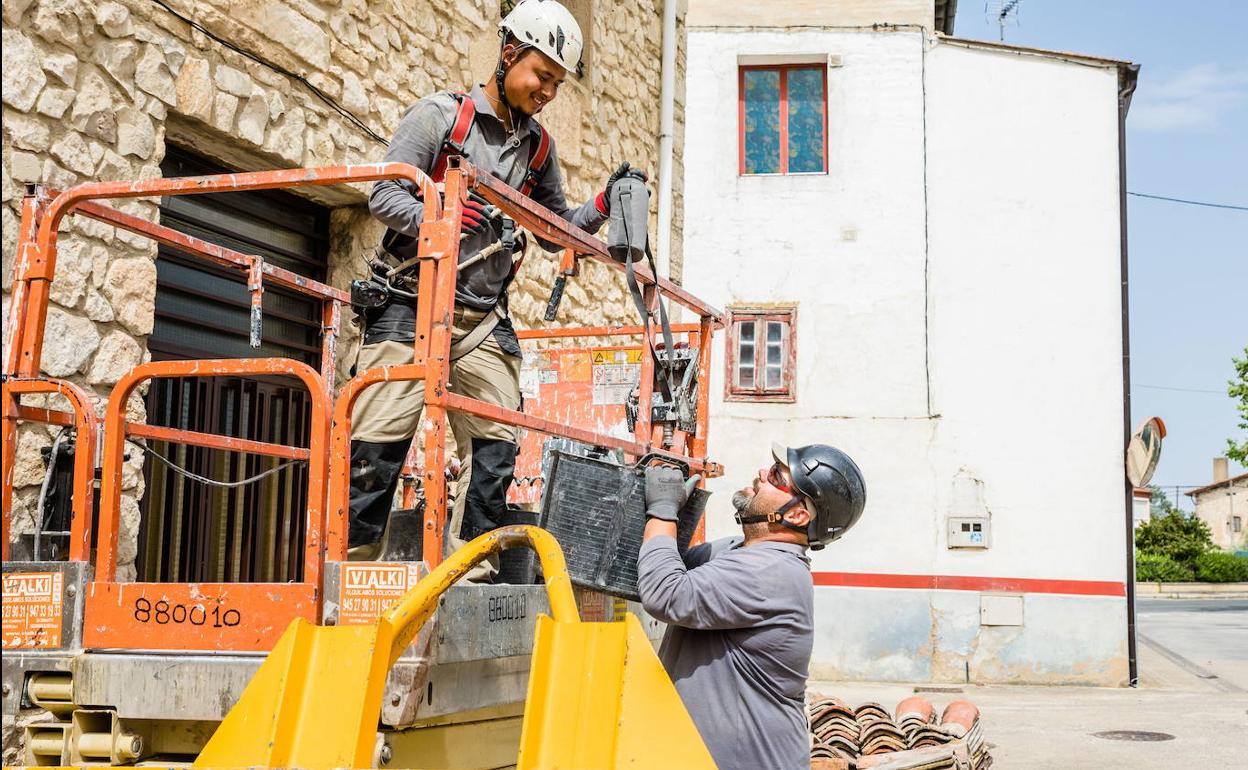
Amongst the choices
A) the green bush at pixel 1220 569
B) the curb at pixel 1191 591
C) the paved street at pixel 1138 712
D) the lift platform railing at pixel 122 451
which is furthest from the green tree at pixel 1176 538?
the lift platform railing at pixel 122 451

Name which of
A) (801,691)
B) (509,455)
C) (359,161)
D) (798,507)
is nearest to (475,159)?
(509,455)

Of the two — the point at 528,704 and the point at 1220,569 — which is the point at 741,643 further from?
the point at 1220,569

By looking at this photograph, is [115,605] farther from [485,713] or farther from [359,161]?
[359,161]

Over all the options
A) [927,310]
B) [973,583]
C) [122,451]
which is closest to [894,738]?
[122,451]

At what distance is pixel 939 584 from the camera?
614 inches

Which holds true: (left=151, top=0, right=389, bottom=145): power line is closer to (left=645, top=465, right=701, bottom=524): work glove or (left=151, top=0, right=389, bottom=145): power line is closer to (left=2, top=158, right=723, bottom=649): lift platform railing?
(left=2, top=158, right=723, bottom=649): lift platform railing

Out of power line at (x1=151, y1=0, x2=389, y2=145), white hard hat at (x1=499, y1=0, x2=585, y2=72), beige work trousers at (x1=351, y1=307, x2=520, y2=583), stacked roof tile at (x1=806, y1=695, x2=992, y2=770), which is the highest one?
power line at (x1=151, y1=0, x2=389, y2=145)

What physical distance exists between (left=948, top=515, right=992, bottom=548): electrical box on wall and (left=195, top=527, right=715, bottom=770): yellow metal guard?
44.0ft

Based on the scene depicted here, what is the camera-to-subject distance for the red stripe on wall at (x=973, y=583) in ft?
49.9

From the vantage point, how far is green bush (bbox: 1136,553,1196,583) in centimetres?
3803

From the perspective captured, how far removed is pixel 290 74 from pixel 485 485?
→ 3.05 metres

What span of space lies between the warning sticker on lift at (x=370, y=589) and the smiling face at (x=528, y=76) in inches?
81.5

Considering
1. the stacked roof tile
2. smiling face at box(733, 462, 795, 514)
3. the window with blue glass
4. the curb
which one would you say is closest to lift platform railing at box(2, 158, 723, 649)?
smiling face at box(733, 462, 795, 514)

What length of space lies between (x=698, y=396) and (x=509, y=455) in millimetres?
900
